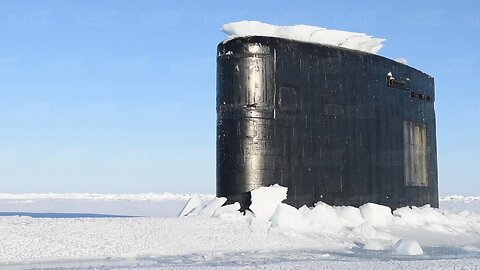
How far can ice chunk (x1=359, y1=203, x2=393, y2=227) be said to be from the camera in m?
11.2

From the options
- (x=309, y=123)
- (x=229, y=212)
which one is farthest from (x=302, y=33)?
(x=229, y=212)

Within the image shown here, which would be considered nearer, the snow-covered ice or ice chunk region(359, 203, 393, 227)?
the snow-covered ice

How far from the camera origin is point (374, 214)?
11.2 meters

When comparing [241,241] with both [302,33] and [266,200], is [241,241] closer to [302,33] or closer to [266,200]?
[266,200]

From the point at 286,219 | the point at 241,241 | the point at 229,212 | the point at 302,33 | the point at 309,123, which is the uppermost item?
the point at 302,33

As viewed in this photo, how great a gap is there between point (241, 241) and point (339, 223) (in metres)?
2.26

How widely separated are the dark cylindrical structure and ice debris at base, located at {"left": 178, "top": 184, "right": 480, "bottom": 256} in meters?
0.32

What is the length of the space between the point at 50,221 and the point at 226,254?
279 cm

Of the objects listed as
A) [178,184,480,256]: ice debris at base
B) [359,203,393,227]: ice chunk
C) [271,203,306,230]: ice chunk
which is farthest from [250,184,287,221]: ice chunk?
[359,203,393,227]: ice chunk

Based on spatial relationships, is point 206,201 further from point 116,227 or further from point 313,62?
point 313,62

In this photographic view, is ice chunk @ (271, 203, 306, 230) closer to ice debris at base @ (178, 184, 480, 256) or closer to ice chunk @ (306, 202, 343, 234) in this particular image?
ice debris at base @ (178, 184, 480, 256)

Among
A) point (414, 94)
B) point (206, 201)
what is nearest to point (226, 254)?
point (206, 201)

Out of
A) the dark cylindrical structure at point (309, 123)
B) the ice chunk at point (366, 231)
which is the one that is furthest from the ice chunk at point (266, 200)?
the ice chunk at point (366, 231)

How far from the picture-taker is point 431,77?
1460 centimetres
